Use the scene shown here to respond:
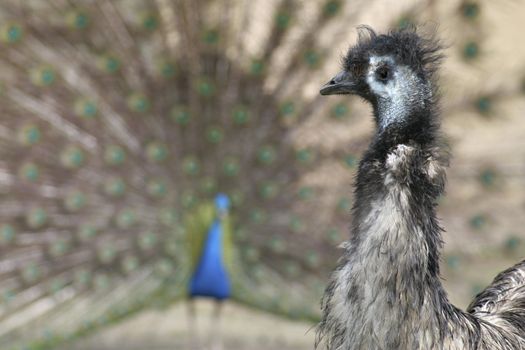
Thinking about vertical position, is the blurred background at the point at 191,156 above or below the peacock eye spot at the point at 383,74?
above

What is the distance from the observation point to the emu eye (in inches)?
72.2

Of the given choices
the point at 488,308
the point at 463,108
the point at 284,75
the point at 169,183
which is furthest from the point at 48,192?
the point at 488,308

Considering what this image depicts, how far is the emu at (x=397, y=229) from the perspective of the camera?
69.1 inches

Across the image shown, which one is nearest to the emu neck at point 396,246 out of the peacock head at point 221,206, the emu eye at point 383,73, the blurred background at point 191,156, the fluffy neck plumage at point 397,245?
the fluffy neck plumage at point 397,245

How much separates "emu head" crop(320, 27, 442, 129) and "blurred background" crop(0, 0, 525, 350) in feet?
8.86

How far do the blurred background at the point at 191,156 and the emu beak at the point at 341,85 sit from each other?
2.69 m

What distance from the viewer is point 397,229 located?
1748mm

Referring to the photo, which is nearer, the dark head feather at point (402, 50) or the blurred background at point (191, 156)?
the dark head feather at point (402, 50)

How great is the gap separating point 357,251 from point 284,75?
3127mm

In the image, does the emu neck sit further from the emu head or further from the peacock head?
the peacock head

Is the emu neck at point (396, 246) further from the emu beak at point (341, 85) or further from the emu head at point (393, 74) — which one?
the emu beak at point (341, 85)

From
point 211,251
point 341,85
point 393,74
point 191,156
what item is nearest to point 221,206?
point 211,251

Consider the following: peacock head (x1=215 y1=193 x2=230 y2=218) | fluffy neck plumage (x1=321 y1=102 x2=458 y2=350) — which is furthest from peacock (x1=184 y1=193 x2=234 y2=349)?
fluffy neck plumage (x1=321 y1=102 x2=458 y2=350)

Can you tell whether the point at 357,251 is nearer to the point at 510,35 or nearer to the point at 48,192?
the point at 48,192
